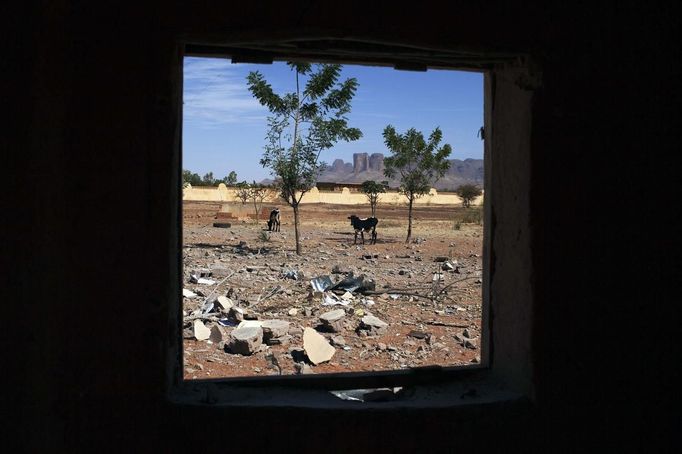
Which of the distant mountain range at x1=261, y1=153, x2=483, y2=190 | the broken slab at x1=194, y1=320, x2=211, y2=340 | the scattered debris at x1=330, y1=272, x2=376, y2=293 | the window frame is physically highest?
the distant mountain range at x1=261, y1=153, x2=483, y2=190

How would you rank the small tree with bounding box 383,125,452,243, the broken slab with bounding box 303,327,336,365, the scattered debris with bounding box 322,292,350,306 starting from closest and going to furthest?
the broken slab with bounding box 303,327,336,365, the scattered debris with bounding box 322,292,350,306, the small tree with bounding box 383,125,452,243

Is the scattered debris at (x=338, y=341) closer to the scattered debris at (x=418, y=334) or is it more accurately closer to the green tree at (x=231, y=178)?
the scattered debris at (x=418, y=334)

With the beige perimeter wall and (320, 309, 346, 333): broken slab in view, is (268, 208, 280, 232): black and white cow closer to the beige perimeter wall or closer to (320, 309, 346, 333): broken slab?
(320, 309, 346, 333): broken slab

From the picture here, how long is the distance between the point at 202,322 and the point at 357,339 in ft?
6.38

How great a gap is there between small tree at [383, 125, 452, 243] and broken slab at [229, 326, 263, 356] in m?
15.9

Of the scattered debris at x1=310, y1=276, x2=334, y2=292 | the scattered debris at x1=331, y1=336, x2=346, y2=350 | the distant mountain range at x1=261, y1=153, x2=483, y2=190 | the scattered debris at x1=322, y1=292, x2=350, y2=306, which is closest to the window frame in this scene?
the scattered debris at x1=331, y1=336, x2=346, y2=350

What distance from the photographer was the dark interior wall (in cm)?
218

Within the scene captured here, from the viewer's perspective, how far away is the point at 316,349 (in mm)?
6094

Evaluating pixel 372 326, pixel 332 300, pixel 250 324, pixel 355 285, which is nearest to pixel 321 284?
pixel 355 285

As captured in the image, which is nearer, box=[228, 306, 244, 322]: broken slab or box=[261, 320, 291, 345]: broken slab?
box=[261, 320, 291, 345]: broken slab

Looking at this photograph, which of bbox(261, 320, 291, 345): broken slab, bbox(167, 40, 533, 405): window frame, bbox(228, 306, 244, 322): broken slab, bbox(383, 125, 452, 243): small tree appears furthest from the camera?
bbox(383, 125, 452, 243): small tree
